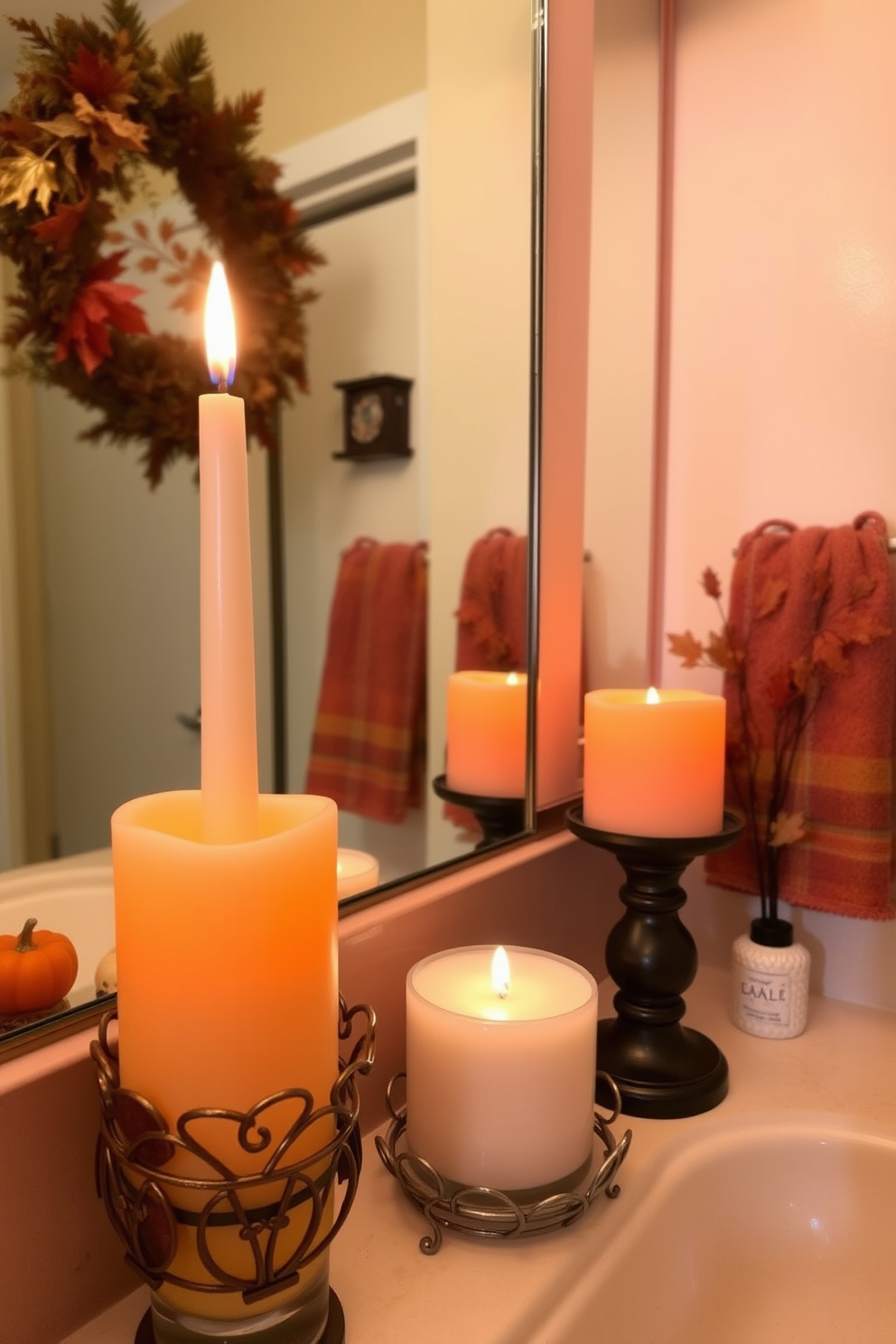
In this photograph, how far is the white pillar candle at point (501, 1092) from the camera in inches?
19.6

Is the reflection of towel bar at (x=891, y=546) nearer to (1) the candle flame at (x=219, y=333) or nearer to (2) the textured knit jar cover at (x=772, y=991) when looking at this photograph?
(2) the textured knit jar cover at (x=772, y=991)

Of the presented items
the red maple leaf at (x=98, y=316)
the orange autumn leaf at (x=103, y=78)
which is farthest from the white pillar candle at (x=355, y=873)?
the orange autumn leaf at (x=103, y=78)

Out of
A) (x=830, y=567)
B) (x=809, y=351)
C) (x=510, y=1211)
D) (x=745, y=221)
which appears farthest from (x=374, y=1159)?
(x=745, y=221)

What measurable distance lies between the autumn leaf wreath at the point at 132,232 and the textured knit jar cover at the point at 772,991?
2.15 feet

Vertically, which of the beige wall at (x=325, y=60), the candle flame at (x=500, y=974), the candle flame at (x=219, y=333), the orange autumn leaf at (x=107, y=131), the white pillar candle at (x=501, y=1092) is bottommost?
the white pillar candle at (x=501, y=1092)

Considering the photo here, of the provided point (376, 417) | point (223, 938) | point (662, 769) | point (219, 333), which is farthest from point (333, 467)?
point (223, 938)

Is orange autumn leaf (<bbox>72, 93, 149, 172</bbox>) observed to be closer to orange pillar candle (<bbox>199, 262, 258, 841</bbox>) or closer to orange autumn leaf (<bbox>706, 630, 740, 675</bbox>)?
orange pillar candle (<bbox>199, 262, 258, 841</bbox>)

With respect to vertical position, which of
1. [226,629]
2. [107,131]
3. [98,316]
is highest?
[107,131]

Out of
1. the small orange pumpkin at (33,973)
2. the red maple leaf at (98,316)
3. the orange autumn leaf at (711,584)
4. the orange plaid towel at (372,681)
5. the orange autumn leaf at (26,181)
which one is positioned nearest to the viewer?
the small orange pumpkin at (33,973)

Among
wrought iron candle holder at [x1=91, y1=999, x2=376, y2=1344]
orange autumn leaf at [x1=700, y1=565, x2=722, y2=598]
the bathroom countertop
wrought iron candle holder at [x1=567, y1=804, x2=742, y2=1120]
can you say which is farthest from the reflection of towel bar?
wrought iron candle holder at [x1=91, y1=999, x2=376, y2=1344]

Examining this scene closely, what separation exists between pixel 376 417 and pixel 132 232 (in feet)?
1.12

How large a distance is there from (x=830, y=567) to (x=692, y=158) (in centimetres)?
44

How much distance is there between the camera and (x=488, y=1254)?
1.63 feet

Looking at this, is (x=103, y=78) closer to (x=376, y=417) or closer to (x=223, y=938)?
(x=376, y=417)
